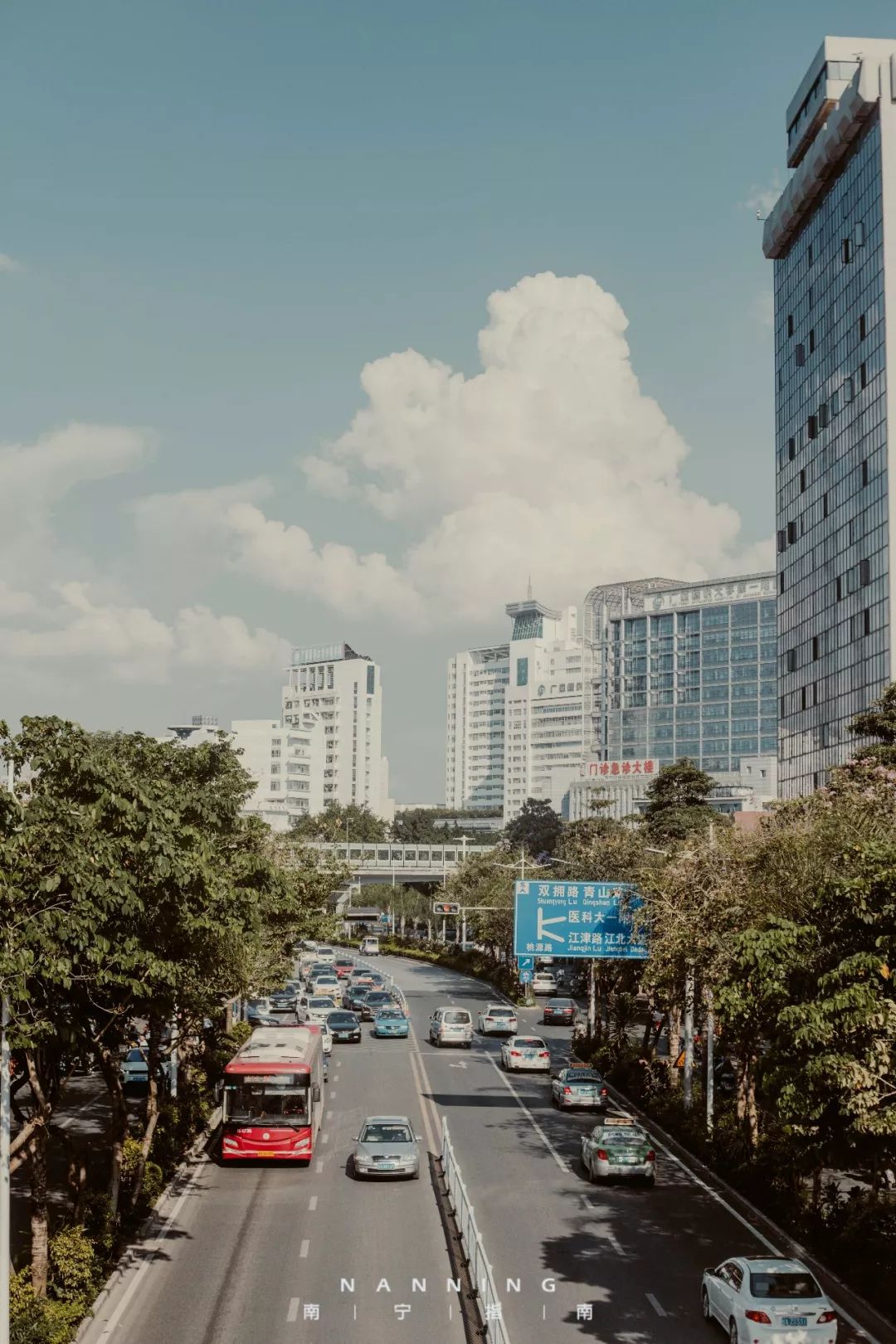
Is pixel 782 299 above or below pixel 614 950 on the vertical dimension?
above

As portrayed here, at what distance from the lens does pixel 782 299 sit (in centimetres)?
11862

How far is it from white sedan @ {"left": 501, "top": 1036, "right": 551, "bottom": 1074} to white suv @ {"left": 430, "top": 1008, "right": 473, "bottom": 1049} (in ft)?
21.0

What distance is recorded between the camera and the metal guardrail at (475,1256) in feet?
60.1

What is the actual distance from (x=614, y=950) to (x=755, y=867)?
968cm

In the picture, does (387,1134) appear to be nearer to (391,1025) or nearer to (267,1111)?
(267,1111)

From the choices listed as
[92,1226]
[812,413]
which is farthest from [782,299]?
[92,1226]

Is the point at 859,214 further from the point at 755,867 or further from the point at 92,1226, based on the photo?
the point at 92,1226

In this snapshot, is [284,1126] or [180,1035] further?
[284,1126]

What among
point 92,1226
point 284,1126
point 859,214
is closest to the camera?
point 92,1226

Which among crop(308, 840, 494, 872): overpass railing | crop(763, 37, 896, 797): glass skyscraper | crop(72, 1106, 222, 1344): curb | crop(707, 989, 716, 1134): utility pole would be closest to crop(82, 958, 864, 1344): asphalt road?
crop(72, 1106, 222, 1344): curb

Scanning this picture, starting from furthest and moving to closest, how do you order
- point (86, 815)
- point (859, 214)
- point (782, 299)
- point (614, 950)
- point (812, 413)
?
point (782, 299) → point (812, 413) → point (859, 214) → point (614, 950) → point (86, 815)

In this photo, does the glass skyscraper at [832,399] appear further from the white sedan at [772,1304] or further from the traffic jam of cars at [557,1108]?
the white sedan at [772,1304]

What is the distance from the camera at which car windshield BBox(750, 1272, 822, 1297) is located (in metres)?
19.5

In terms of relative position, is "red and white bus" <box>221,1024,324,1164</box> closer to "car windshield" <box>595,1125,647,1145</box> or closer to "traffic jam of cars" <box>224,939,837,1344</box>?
"traffic jam of cars" <box>224,939,837,1344</box>
